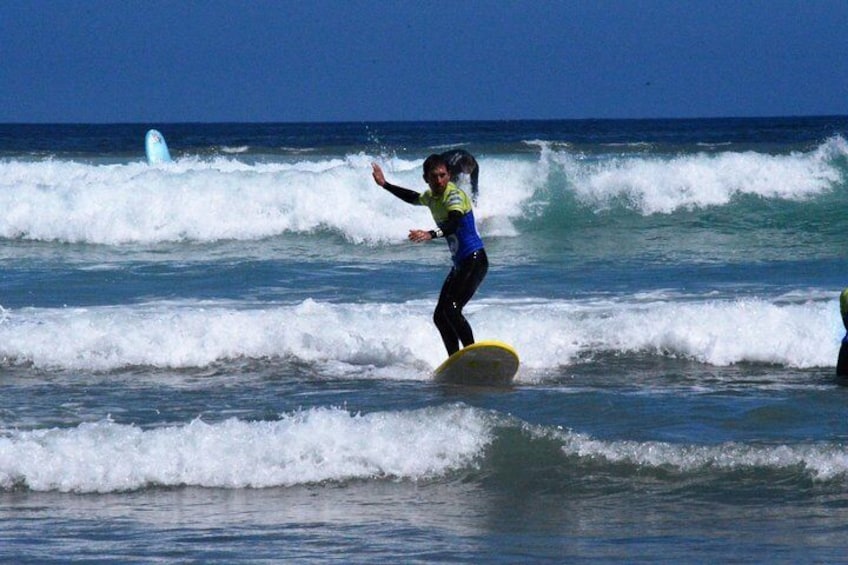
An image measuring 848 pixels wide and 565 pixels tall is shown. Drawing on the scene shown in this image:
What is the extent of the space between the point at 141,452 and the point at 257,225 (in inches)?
491

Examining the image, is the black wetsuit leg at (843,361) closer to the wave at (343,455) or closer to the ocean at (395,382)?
the ocean at (395,382)

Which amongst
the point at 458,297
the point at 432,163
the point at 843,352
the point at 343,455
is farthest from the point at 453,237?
the point at 843,352

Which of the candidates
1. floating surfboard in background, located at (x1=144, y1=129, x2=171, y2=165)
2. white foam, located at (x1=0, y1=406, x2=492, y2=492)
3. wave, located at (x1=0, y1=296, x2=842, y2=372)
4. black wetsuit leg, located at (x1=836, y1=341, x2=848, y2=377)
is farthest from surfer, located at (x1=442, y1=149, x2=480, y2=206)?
floating surfboard in background, located at (x1=144, y1=129, x2=171, y2=165)

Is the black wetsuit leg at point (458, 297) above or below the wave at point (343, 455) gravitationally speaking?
above

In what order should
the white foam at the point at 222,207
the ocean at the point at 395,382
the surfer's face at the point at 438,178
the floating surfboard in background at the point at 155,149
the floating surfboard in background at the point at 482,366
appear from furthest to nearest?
the floating surfboard in background at the point at 155,149, the white foam at the point at 222,207, the floating surfboard in background at the point at 482,366, the surfer's face at the point at 438,178, the ocean at the point at 395,382

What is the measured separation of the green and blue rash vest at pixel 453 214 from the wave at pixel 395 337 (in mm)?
1186

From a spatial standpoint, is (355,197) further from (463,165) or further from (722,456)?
(722,456)

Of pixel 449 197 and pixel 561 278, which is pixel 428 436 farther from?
pixel 561 278

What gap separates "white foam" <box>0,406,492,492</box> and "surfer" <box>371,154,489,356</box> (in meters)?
1.91

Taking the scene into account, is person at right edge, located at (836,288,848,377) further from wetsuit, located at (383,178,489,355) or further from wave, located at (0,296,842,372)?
wetsuit, located at (383,178,489,355)

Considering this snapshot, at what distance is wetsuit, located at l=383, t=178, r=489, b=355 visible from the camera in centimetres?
889

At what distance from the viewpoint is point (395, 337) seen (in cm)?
1054

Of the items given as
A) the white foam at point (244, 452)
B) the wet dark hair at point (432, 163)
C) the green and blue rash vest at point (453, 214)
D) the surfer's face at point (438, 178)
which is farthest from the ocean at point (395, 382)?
the wet dark hair at point (432, 163)

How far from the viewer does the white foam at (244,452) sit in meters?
6.78
